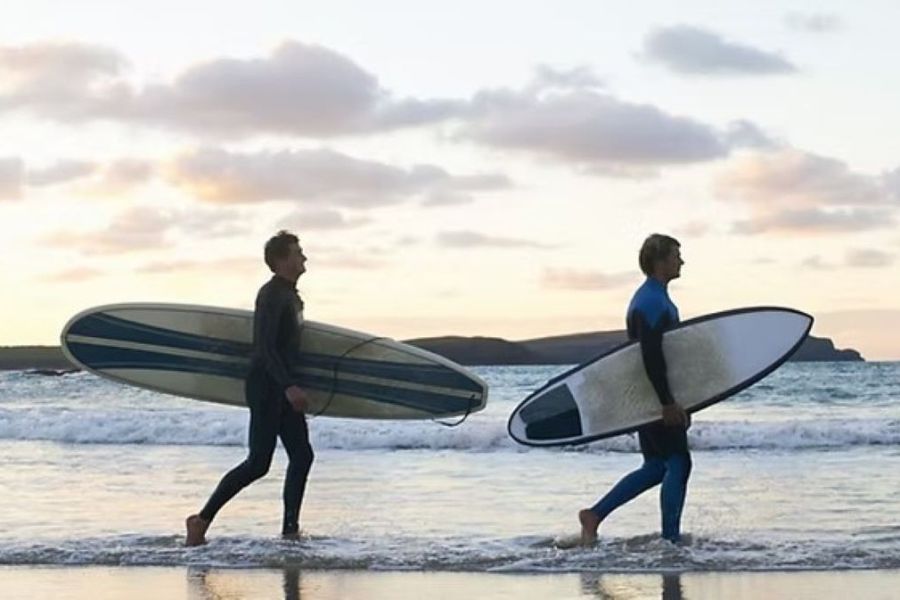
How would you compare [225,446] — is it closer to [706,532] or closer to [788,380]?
[706,532]

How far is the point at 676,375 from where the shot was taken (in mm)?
6984

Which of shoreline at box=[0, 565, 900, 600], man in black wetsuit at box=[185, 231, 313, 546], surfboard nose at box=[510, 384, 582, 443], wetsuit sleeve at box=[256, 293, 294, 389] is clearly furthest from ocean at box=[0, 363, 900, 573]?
wetsuit sleeve at box=[256, 293, 294, 389]

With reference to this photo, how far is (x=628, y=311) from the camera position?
260 inches

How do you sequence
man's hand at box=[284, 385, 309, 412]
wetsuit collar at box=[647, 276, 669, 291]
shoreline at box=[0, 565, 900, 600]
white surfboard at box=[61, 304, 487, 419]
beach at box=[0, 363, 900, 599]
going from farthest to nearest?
white surfboard at box=[61, 304, 487, 419] → man's hand at box=[284, 385, 309, 412] → wetsuit collar at box=[647, 276, 669, 291] → beach at box=[0, 363, 900, 599] → shoreline at box=[0, 565, 900, 600]

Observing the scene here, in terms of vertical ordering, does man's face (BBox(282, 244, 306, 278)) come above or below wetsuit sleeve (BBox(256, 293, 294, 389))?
above

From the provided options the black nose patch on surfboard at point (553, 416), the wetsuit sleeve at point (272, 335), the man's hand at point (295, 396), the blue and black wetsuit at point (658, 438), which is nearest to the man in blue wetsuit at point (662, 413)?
the blue and black wetsuit at point (658, 438)

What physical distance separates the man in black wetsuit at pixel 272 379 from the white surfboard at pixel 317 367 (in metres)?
0.96

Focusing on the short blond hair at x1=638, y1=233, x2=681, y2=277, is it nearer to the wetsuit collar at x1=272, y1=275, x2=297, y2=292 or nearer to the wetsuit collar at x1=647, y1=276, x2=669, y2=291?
the wetsuit collar at x1=647, y1=276, x2=669, y2=291

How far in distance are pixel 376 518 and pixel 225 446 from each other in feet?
27.7

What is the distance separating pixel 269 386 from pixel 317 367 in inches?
45.9

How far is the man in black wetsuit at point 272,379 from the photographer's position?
6.80 metres

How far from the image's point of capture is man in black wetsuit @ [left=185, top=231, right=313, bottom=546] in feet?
22.3

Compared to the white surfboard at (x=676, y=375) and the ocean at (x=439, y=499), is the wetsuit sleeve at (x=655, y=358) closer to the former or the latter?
the white surfboard at (x=676, y=375)

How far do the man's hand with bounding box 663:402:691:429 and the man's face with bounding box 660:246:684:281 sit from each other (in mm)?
577
